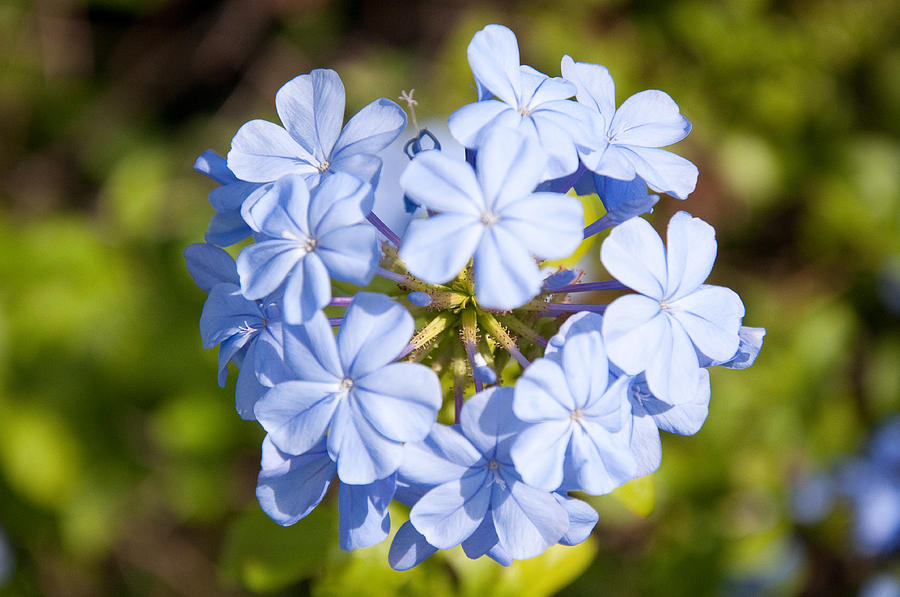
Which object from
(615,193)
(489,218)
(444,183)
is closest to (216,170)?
(444,183)

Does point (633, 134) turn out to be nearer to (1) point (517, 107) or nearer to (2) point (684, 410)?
(1) point (517, 107)

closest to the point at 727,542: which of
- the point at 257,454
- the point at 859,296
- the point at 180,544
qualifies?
the point at 859,296

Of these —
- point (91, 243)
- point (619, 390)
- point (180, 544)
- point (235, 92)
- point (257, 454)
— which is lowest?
point (180, 544)

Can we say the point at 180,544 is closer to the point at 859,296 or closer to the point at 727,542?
the point at 727,542

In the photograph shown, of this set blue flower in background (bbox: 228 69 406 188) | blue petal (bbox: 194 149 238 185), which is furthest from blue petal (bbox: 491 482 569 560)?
blue petal (bbox: 194 149 238 185)

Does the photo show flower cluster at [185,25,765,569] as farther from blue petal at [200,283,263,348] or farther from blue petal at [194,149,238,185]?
blue petal at [194,149,238,185]

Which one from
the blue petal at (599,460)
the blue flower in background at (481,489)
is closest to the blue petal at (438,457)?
the blue flower in background at (481,489)
